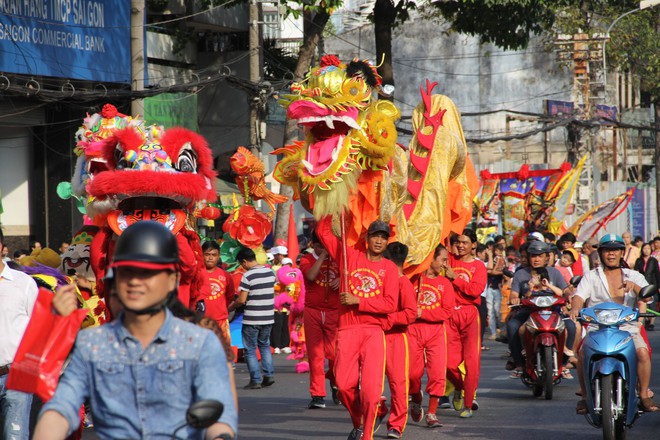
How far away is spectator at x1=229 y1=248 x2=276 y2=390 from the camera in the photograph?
47.8 ft

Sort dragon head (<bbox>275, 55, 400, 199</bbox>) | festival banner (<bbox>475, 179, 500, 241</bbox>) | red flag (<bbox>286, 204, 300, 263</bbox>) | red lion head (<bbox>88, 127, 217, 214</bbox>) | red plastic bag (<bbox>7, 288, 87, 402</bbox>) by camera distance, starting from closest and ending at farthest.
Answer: red plastic bag (<bbox>7, 288, 87, 402</bbox>) < red lion head (<bbox>88, 127, 217, 214</bbox>) < dragon head (<bbox>275, 55, 400, 199</bbox>) < red flag (<bbox>286, 204, 300, 263</bbox>) < festival banner (<bbox>475, 179, 500, 241</bbox>)

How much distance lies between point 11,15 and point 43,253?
26.8 feet

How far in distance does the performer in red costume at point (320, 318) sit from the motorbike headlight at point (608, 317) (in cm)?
322

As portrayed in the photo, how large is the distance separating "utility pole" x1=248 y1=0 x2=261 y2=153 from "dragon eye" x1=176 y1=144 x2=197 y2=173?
11979 millimetres

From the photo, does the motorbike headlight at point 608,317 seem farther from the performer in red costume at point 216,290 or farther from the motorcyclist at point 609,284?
the performer in red costume at point 216,290

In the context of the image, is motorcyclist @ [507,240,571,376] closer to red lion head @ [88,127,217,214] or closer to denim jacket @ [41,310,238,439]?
red lion head @ [88,127,217,214]

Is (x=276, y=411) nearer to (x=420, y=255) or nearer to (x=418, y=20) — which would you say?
(x=420, y=255)

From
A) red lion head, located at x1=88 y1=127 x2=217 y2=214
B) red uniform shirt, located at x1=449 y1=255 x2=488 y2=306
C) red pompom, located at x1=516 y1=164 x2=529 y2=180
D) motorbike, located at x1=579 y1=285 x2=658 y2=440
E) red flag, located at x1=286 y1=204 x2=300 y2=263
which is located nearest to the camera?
red lion head, located at x1=88 y1=127 x2=217 y2=214

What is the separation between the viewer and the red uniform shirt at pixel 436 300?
1118 centimetres

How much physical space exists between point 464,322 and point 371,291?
8.46 ft

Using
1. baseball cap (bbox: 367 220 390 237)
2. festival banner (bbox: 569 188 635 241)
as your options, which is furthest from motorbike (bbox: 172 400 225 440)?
festival banner (bbox: 569 188 635 241)

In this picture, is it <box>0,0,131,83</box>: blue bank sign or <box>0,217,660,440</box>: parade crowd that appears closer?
<box>0,217,660,440</box>: parade crowd

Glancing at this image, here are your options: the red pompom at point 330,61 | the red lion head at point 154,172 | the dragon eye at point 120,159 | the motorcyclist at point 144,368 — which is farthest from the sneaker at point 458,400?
the motorcyclist at point 144,368

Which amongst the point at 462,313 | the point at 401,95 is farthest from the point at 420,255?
the point at 401,95
